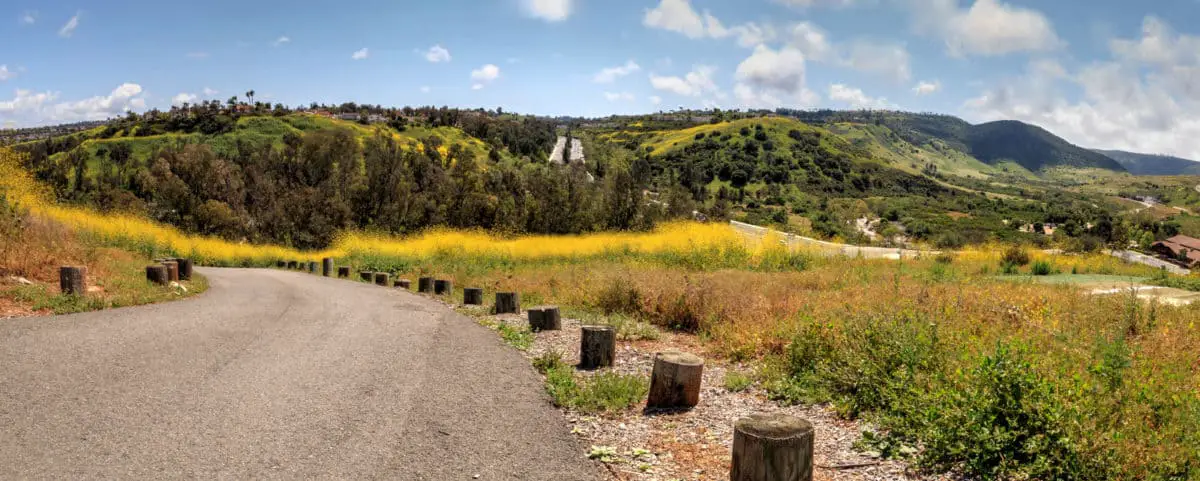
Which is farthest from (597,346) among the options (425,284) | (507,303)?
(425,284)

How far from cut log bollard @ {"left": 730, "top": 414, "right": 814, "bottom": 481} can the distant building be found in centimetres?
3444

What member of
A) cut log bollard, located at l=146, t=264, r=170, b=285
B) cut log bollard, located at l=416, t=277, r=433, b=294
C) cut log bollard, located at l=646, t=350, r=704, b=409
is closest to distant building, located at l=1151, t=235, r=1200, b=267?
cut log bollard, located at l=646, t=350, r=704, b=409

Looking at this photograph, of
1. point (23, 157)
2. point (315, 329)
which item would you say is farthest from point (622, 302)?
point (23, 157)

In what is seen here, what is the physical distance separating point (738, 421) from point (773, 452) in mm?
334

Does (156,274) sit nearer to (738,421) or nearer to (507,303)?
(507,303)

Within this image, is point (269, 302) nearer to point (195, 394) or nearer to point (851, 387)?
point (195, 394)

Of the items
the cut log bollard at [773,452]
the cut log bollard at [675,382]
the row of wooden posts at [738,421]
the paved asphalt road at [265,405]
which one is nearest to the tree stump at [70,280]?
the paved asphalt road at [265,405]

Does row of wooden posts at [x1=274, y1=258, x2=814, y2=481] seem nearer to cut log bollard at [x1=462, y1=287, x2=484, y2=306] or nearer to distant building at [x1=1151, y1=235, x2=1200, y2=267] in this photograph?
cut log bollard at [x1=462, y1=287, x2=484, y2=306]

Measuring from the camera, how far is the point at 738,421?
4.47 meters

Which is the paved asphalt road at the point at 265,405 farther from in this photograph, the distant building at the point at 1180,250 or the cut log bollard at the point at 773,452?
the distant building at the point at 1180,250

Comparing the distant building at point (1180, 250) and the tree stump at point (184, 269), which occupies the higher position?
the distant building at point (1180, 250)

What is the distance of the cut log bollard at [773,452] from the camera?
4.25 m

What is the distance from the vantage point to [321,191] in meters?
46.3

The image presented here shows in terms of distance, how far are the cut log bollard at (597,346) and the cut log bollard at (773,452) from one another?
4.19m
